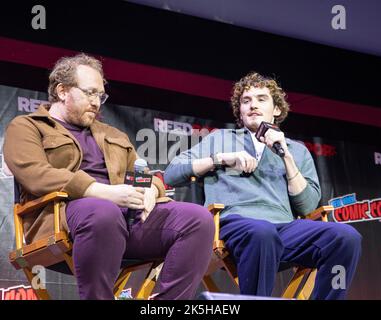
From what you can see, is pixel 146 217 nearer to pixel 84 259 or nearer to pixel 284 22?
pixel 84 259

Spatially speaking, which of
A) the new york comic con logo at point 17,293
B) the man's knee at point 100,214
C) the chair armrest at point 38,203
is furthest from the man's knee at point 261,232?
the new york comic con logo at point 17,293

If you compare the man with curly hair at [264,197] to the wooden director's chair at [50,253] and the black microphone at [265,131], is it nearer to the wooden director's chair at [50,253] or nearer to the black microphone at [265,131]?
the black microphone at [265,131]

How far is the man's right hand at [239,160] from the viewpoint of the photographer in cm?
312

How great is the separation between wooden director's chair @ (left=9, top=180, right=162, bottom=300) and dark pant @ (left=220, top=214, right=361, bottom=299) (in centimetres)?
33

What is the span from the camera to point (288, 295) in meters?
3.09

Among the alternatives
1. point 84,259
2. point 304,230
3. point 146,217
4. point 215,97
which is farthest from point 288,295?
point 215,97

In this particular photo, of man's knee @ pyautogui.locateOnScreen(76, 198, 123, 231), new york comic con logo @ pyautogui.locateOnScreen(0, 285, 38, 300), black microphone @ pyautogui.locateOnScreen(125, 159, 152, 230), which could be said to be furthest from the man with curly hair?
new york comic con logo @ pyautogui.locateOnScreen(0, 285, 38, 300)

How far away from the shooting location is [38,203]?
2719 millimetres

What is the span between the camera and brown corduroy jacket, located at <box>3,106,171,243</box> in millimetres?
2672

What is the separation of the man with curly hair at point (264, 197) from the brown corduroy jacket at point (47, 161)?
363 mm

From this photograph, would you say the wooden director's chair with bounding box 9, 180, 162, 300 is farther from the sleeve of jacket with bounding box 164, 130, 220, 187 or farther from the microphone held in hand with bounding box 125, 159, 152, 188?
the sleeve of jacket with bounding box 164, 130, 220, 187

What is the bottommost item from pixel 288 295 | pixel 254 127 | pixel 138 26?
pixel 288 295

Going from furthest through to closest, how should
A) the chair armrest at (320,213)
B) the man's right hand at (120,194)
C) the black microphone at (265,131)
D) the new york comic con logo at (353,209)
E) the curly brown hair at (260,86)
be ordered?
the new york comic con logo at (353,209), the curly brown hair at (260,86), the chair armrest at (320,213), the black microphone at (265,131), the man's right hand at (120,194)

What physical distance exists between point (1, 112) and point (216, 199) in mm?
1266
